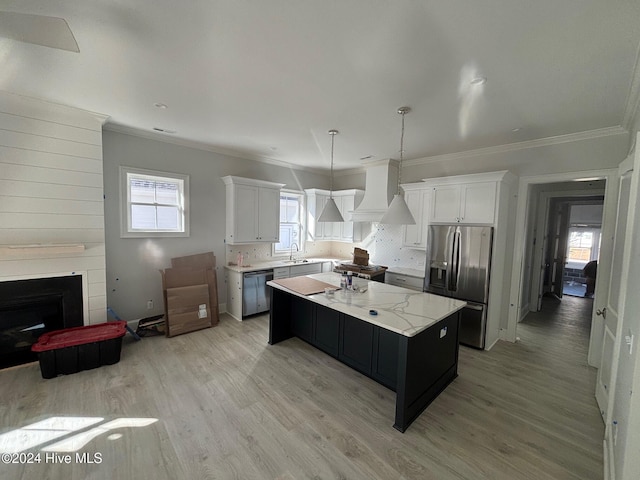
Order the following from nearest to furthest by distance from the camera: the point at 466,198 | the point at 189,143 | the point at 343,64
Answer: the point at 343,64
the point at 466,198
the point at 189,143

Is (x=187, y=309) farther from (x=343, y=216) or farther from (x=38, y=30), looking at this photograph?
(x=343, y=216)

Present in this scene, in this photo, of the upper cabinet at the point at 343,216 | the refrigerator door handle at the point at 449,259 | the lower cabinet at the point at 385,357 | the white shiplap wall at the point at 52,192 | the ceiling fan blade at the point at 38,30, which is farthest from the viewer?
the upper cabinet at the point at 343,216

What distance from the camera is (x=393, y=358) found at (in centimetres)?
260

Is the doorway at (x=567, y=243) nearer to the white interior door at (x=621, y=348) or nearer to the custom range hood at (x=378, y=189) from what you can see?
the white interior door at (x=621, y=348)

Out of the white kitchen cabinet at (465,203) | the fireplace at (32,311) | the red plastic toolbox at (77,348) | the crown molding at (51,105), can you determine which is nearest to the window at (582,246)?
the white kitchen cabinet at (465,203)

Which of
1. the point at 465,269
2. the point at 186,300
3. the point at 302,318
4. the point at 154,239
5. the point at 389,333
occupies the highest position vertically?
the point at 154,239

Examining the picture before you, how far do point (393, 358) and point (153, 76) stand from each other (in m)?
3.38

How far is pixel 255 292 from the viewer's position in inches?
176

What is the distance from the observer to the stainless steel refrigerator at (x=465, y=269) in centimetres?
350

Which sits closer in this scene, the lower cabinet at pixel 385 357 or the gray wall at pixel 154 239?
the lower cabinet at pixel 385 357

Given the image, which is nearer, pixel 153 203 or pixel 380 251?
pixel 153 203

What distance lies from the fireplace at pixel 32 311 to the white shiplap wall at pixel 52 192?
0.30ft

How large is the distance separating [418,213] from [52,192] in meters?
4.90

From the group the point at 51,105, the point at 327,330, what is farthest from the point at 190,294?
the point at 51,105
